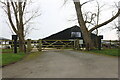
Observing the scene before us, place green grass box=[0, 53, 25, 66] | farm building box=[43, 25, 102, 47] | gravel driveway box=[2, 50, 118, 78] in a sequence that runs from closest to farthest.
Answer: gravel driveway box=[2, 50, 118, 78] < green grass box=[0, 53, 25, 66] < farm building box=[43, 25, 102, 47]

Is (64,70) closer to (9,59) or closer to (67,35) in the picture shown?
(9,59)

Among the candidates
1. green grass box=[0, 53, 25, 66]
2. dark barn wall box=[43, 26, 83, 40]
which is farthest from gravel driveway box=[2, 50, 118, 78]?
dark barn wall box=[43, 26, 83, 40]

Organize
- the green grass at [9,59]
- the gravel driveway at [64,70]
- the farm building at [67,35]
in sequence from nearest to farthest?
the gravel driveway at [64,70] < the green grass at [9,59] < the farm building at [67,35]

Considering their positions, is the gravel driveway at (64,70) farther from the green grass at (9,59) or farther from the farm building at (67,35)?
the farm building at (67,35)

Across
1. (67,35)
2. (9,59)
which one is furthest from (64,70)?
(67,35)

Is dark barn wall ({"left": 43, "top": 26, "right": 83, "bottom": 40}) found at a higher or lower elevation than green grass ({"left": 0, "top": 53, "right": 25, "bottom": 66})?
higher

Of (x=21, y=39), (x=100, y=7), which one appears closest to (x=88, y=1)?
(x=21, y=39)

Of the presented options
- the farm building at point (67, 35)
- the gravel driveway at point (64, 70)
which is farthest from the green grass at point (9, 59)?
the farm building at point (67, 35)

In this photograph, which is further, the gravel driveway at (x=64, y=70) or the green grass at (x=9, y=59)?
the green grass at (x=9, y=59)

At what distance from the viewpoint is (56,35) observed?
42.2 m

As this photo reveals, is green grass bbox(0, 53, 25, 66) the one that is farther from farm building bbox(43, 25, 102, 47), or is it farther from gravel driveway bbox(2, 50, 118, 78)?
farm building bbox(43, 25, 102, 47)

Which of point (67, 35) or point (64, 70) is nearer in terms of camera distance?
point (64, 70)

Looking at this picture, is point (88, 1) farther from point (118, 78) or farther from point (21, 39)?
point (118, 78)

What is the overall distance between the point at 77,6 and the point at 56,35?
959 inches
